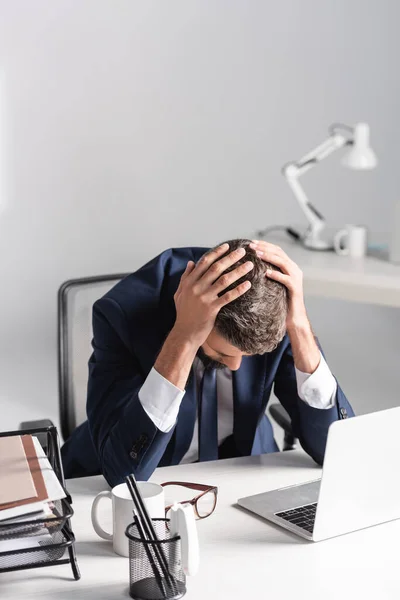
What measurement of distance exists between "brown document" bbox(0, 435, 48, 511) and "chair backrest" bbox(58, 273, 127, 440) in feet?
2.02

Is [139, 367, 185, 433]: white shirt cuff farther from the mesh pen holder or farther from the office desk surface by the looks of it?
the mesh pen holder

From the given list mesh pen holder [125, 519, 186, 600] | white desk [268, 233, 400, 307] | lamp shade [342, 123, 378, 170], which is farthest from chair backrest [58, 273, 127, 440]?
lamp shade [342, 123, 378, 170]

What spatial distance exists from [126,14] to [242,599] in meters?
3.82

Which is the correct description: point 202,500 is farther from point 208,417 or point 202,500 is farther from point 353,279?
point 353,279

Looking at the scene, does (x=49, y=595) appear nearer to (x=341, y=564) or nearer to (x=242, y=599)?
(x=242, y=599)

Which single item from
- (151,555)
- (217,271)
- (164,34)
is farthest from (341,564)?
(164,34)

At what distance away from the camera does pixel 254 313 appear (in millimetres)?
1479

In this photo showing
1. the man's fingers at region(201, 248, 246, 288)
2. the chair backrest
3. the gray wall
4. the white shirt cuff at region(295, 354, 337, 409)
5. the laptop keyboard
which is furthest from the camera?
the gray wall

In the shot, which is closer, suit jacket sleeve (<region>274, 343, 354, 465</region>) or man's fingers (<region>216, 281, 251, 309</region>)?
man's fingers (<region>216, 281, 251, 309</region>)

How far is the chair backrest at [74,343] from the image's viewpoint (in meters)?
1.96

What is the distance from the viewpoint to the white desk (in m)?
2.80

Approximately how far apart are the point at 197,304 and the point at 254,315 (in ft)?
0.34

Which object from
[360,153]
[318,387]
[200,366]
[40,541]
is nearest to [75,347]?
[200,366]

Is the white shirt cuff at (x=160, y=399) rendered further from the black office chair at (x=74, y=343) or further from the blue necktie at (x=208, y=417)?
the black office chair at (x=74, y=343)
